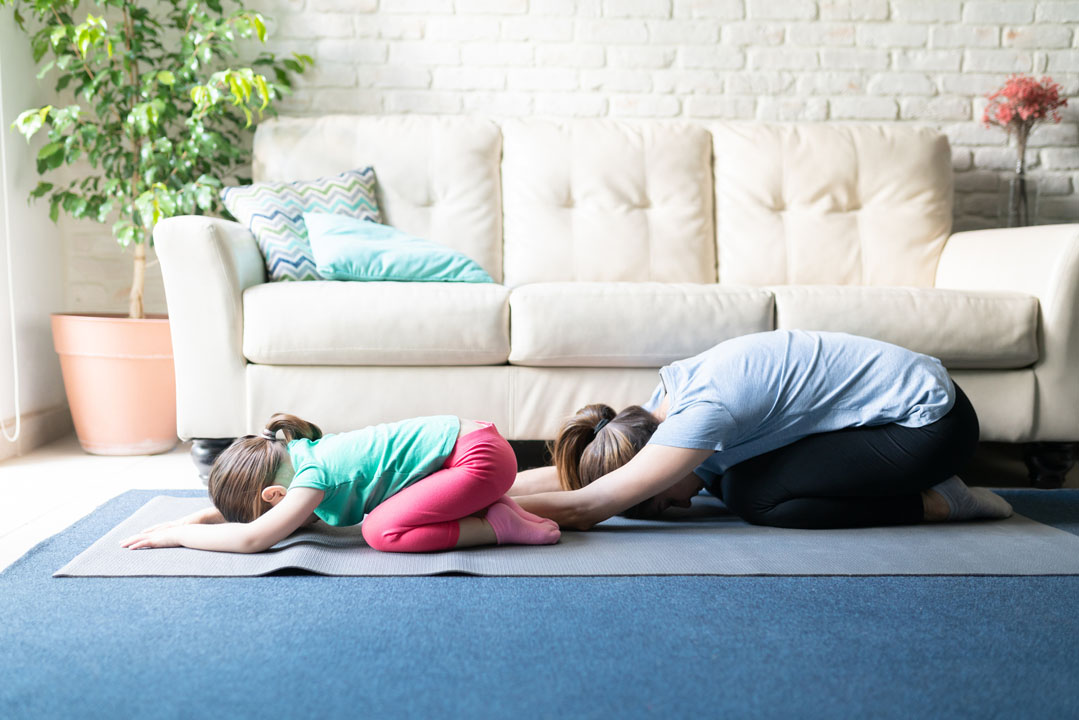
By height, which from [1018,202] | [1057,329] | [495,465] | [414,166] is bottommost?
[495,465]

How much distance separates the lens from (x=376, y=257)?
7.55ft

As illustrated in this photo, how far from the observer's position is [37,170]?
2.67 metres

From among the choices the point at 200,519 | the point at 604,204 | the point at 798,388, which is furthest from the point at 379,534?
the point at 604,204

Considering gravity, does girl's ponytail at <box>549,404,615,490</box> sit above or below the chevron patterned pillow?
below

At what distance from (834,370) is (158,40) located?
8.29 feet

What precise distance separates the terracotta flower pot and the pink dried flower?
9.23 feet

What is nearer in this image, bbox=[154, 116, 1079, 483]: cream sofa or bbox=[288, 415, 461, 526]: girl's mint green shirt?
bbox=[288, 415, 461, 526]: girl's mint green shirt

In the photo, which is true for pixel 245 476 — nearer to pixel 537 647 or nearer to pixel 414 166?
pixel 537 647

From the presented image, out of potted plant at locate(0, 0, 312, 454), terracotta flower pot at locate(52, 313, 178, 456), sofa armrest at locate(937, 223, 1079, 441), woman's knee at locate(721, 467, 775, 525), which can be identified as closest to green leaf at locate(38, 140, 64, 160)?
potted plant at locate(0, 0, 312, 454)

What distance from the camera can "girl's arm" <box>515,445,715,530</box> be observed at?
1.53 metres

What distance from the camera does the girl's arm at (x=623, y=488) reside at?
60.1 inches

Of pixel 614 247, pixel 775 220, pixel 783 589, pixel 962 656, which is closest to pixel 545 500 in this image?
pixel 783 589

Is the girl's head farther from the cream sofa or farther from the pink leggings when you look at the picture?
the cream sofa

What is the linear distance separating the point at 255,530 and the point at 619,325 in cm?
100
